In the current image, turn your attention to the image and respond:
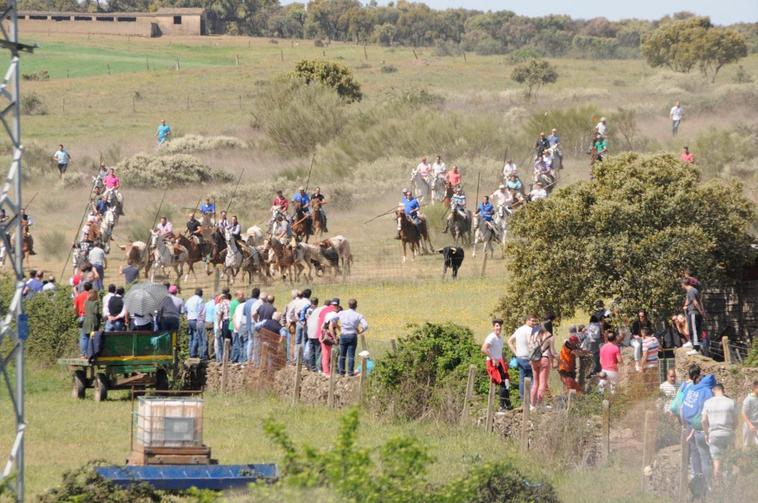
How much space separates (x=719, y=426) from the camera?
16500mm

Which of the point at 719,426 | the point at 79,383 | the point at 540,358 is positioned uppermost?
the point at 719,426

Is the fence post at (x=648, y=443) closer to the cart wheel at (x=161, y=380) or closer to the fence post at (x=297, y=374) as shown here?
the fence post at (x=297, y=374)

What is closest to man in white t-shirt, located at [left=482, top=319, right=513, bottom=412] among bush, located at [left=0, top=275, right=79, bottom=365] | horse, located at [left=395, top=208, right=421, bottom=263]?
bush, located at [left=0, top=275, right=79, bottom=365]

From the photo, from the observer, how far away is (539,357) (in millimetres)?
21953

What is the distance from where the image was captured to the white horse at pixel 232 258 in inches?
1666

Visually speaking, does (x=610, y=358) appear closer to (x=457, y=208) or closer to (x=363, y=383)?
(x=363, y=383)

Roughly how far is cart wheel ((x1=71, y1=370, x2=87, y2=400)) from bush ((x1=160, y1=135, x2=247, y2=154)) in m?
44.3

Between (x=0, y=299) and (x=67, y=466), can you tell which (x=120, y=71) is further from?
(x=67, y=466)

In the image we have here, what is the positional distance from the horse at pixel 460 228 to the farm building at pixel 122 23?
302 ft

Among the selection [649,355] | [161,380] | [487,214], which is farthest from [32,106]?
[649,355]

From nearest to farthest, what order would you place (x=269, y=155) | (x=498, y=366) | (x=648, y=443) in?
(x=648, y=443), (x=498, y=366), (x=269, y=155)

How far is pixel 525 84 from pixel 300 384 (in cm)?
7581

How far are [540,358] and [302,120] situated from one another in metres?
55.1

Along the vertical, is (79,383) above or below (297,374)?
below
